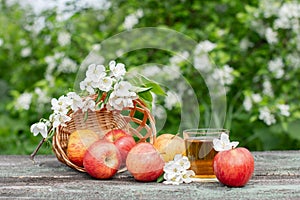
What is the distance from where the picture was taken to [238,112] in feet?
10.7

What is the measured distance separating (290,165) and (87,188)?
71 cm

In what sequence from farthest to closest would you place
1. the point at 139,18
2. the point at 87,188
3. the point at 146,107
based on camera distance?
1. the point at 139,18
2. the point at 146,107
3. the point at 87,188

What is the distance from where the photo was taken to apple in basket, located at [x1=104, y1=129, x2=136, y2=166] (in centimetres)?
154

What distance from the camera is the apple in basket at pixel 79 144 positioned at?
5.21 feet

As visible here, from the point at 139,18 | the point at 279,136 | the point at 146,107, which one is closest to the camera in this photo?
the point at 146,107

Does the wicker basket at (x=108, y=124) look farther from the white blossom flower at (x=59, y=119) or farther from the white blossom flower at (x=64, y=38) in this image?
the white blossom flower at (x=64, y=38)

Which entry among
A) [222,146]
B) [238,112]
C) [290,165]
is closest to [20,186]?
[222,146]

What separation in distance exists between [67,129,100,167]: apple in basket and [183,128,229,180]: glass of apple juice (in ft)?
0.96

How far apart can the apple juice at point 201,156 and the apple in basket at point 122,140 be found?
173 millimetres

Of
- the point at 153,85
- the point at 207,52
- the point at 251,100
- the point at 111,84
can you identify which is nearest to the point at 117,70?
the point at 111,84

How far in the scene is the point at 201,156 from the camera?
1.52 meters

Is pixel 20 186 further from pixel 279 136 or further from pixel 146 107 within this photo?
pixel 279 136

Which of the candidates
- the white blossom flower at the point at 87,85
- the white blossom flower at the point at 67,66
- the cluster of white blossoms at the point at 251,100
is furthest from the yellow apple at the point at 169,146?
the white blossom flower at the point at 67,66

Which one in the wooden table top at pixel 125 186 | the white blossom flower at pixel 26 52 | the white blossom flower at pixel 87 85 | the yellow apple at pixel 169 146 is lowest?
the wooden table top at pixel 125 186
